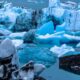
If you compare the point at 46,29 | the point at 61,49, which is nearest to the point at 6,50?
the point at 61,49

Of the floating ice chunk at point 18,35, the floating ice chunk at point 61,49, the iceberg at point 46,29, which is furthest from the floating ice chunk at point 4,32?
the floating ice chunk at point 61,49

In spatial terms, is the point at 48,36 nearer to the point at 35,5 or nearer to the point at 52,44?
the point at 52,44

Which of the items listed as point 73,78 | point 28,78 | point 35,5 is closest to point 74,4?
point 35,5

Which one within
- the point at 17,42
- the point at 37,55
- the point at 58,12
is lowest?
the point at 37,55

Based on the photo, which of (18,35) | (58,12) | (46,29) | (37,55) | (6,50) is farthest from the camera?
(58,12)

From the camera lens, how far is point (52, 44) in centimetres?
246

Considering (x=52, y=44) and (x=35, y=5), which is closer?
(x=52, y=44)

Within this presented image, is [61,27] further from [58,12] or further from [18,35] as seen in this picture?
[18,35]

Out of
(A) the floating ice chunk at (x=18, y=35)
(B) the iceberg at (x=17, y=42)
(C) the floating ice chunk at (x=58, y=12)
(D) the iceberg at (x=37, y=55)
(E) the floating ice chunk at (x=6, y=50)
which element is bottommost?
(D) the iceberg at (x=37, y=55)

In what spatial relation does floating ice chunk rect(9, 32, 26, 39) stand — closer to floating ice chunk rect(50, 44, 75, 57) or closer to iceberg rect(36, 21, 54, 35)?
iceberg rect(36, 21, 54, 35)

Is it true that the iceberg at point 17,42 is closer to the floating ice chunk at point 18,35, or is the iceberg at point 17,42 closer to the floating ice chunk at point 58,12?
the floating ice chunk at point 18,35

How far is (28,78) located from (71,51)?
0.62m

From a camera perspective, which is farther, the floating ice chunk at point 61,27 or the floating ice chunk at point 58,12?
the floating ice chunk at point 58,12

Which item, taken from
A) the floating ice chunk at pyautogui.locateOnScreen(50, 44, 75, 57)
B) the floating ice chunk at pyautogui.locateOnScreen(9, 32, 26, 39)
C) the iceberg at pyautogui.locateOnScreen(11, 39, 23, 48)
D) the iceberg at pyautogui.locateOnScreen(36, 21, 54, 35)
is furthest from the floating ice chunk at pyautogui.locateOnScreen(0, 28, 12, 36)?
the floating ice chunk at pyautogui.locateOnScreen(50, 44, 75, 57)
